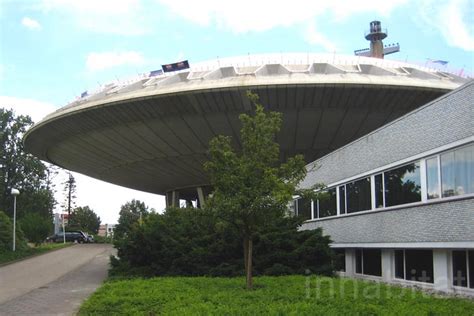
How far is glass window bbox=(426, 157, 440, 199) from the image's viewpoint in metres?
15.4

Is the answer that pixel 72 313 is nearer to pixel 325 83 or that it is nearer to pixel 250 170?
pixel 250 170

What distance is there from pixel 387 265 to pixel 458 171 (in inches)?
227

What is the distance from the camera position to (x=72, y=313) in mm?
12375

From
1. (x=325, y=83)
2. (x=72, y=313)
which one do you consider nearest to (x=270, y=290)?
(x=72, y=313)

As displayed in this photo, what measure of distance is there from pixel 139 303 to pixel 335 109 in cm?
2326

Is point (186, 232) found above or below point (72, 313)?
above

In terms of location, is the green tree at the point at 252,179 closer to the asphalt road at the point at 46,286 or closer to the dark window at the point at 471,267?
the asphalt road at the point at 46,286

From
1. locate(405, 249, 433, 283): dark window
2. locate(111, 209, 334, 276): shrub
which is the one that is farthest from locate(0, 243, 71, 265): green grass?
locate(405, 249, 433, 283): dark window

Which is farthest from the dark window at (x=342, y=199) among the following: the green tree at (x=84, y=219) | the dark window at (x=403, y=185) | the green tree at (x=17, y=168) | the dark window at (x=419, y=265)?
the green tree at (x=84, y=219)

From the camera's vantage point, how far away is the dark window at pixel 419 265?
16297mm

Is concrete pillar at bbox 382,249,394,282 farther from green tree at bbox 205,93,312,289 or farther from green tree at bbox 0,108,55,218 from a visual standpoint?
green tree at bbox 0,108,55,218

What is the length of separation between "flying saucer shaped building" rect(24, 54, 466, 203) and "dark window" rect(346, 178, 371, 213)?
31.7 feet

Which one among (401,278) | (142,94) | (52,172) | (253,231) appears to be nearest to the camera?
(253,231)

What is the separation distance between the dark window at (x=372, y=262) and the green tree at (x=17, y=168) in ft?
189
